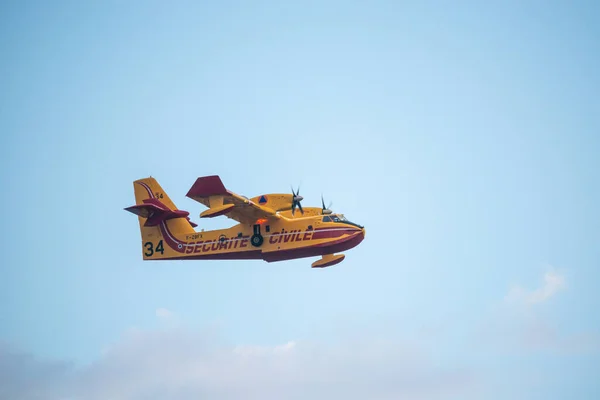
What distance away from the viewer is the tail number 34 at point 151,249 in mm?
50031

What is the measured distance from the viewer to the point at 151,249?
50.2 meters

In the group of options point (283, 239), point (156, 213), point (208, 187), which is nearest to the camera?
point (208, 187)

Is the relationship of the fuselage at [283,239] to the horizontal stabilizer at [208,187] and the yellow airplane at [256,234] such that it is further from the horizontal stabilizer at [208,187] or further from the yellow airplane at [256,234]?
the horizontal stabilizer at [208,187]

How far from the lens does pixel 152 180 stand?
→ 5225 centimetres

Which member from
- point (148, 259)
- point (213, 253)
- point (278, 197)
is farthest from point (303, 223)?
point (148, 259)

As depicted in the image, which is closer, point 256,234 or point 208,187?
point 208,187

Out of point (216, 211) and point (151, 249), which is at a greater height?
point (151, 249)

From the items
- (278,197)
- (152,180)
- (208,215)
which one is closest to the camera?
(208,215)

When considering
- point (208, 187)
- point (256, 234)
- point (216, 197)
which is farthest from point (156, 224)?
point (208, 187)

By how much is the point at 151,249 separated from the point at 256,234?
6857 mm

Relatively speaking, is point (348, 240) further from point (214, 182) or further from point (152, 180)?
point (152, 180)

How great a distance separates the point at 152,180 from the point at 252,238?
8447 millimetres

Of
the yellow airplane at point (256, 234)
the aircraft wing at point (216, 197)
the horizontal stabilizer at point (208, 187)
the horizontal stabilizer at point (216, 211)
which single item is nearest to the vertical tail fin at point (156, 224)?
the yellow airplane at point (256, 234)

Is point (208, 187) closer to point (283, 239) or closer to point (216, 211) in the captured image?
point (216, 211)
